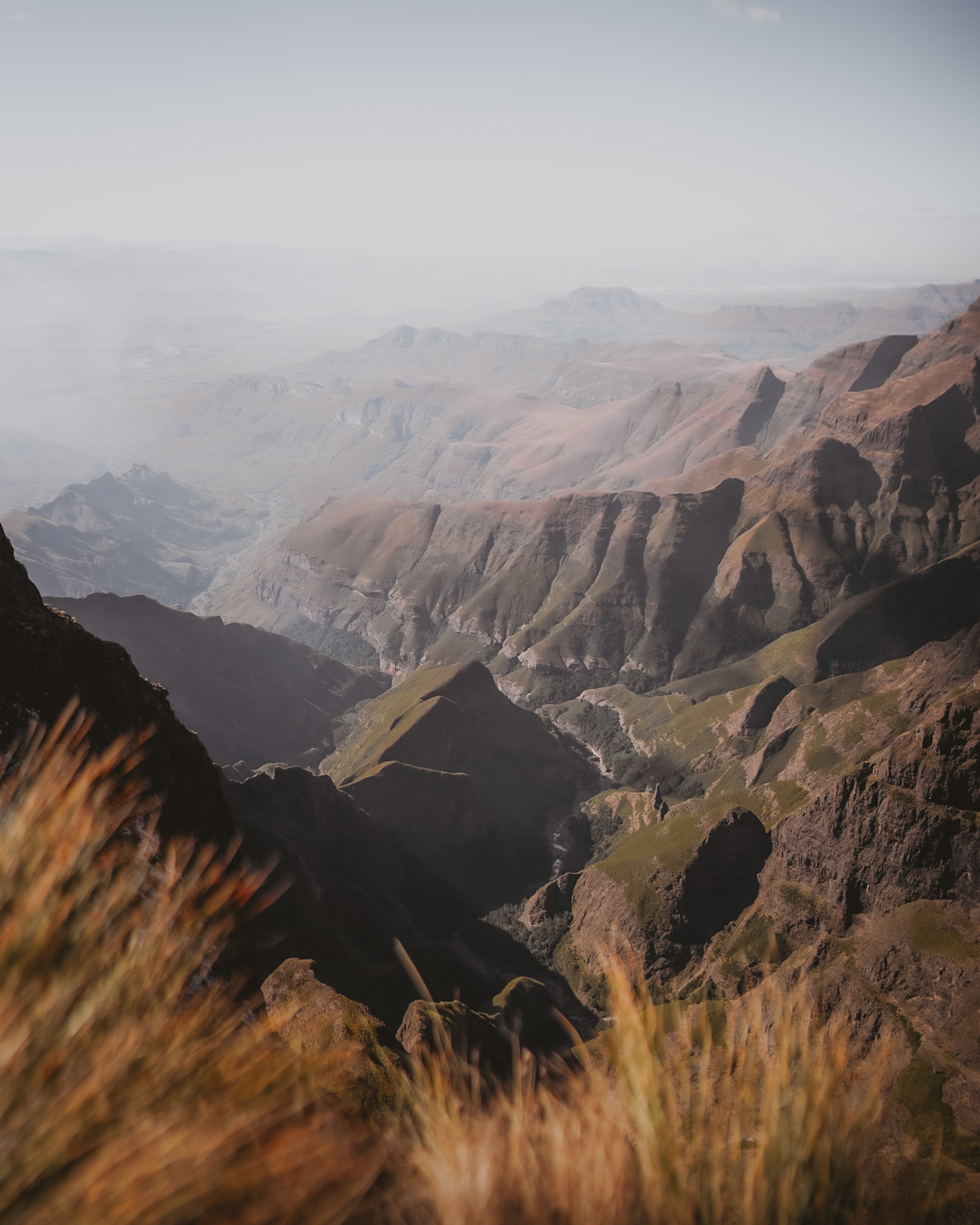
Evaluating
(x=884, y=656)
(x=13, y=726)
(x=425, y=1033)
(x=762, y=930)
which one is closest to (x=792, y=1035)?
(x=13, y=726)

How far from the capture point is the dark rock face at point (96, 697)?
15.8m

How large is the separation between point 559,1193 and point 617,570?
161404 millimetres

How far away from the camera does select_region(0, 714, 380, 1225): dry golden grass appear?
10.5 feet

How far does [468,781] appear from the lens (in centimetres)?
8600

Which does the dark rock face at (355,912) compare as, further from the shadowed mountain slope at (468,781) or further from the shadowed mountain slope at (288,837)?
the shadowed mountain slope at (468,781)

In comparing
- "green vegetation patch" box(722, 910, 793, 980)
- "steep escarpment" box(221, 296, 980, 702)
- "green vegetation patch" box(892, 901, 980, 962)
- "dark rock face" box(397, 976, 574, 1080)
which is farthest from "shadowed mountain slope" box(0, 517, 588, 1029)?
"steep escarpment" box(221, 296, 980, 702)

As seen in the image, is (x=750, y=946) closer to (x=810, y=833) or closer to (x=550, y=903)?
(x=810, y=833)

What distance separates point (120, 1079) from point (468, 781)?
84.2 m

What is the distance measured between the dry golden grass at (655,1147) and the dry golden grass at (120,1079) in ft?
2.33

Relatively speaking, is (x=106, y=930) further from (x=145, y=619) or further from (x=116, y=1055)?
(x=145, y=619)

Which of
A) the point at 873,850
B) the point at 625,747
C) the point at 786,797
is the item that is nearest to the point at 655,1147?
the point at 873,850

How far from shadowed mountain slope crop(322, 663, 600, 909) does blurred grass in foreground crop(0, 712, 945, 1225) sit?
7070cm

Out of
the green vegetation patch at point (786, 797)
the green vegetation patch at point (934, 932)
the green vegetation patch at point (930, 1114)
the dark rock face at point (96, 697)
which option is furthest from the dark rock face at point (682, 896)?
the dark rock face at point (96, 697)

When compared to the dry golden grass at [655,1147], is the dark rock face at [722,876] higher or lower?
lower
